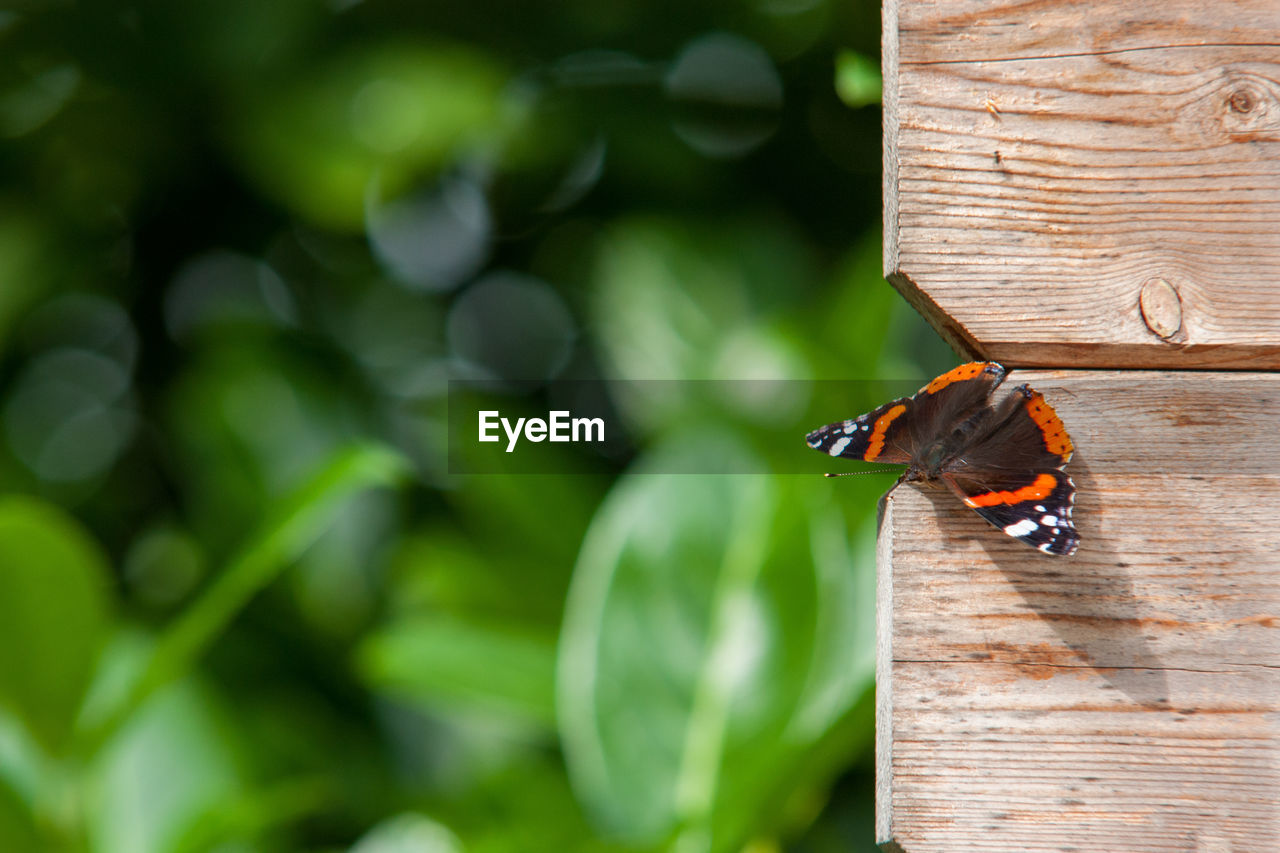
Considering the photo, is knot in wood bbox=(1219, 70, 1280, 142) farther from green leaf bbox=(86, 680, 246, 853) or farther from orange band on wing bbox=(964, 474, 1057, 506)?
green leaf bbox=(86, 680, 246, 853)

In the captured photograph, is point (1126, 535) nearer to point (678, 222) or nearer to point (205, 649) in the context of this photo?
point (678, 222)

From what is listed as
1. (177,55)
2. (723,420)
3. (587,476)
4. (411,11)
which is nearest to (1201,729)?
(723,420)

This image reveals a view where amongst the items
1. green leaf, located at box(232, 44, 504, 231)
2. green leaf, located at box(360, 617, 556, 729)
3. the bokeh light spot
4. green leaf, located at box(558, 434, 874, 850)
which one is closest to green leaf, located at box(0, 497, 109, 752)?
green leaf, located at box(360, 617, 556, 729)

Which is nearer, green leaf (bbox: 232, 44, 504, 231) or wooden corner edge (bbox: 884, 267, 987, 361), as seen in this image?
wooden corner edge (bbox: 884, 267, 987, 361)

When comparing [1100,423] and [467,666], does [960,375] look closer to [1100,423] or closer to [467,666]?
[1100,423]

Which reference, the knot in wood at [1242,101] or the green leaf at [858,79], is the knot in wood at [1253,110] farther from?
the green leaf at [858,79]

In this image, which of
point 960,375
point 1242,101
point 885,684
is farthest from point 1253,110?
point 885,684

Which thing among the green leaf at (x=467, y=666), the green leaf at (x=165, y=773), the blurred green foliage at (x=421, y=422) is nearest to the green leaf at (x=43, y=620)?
the blurred green foliage at (x=421, y=422)
